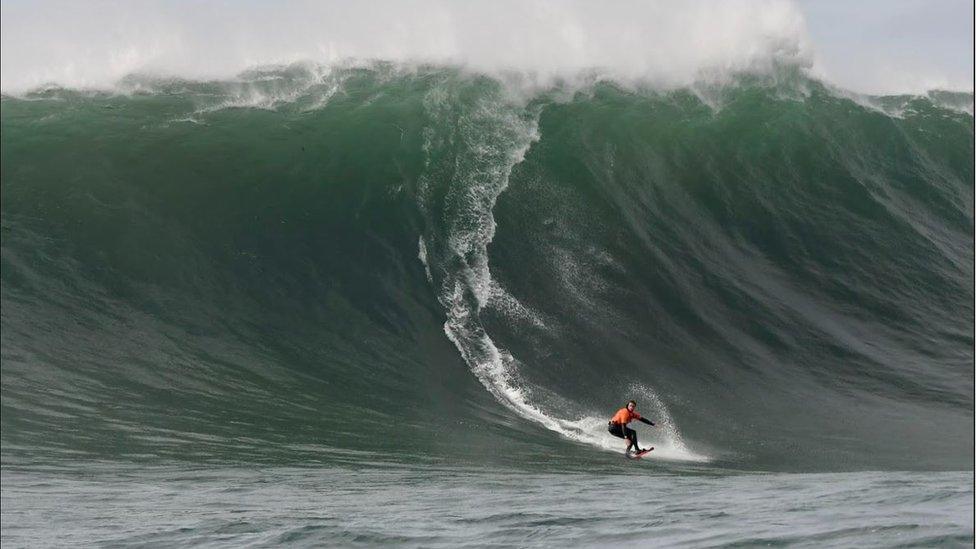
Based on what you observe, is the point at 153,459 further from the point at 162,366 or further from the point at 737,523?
the point at 737,523

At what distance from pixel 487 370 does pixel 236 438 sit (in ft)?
12.5

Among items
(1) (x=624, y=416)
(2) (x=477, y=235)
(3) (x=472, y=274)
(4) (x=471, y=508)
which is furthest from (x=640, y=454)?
(2) (x=477, y=235)

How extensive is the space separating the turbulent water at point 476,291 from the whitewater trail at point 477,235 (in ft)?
0.16

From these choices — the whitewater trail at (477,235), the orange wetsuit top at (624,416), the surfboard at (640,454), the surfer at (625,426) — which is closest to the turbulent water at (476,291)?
the whitewater trail at (477,235)

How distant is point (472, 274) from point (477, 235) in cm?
80

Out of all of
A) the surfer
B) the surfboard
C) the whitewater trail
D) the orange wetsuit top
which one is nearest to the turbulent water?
the whitewater trail

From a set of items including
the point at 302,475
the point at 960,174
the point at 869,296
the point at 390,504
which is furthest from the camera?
the point at 960,174

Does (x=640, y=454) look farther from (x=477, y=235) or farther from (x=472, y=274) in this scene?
(x=477, y=235)

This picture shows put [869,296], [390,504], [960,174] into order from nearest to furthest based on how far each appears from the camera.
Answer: [390,504]
[869,296]
[960,174]

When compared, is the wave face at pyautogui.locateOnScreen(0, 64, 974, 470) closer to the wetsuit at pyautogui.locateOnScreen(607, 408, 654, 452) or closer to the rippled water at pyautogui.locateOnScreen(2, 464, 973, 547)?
the wetsuit at pyautogui.locateOnScreen(607, 408, 654, 452)

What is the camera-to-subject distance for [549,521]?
958 cm

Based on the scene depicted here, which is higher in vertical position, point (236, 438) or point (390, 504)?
point (236, 438)

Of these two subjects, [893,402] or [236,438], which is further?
[893,402]

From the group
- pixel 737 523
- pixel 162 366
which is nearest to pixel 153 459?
pixel 162 366
